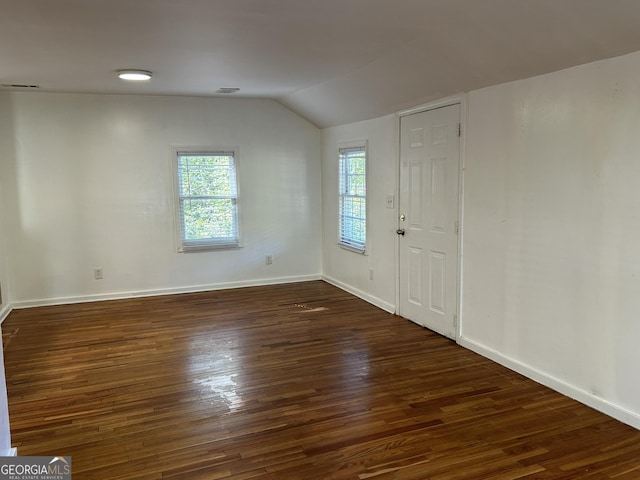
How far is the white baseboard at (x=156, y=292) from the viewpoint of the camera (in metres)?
5.56

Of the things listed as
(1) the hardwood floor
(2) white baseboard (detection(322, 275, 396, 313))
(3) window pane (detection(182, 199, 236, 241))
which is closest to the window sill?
(3) window pane (detection(182, 199, 236, 241))

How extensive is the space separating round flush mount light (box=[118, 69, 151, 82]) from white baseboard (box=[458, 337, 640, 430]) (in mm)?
3678

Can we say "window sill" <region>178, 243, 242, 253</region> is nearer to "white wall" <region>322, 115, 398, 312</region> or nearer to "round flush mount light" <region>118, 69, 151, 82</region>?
"white wall" <region>322, 115, 398, 312</region>

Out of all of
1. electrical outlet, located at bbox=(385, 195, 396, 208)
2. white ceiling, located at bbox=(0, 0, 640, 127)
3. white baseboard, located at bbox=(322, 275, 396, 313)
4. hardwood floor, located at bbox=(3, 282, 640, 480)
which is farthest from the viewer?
white baseboard, located at bbox=(322, 275, 396, 313)

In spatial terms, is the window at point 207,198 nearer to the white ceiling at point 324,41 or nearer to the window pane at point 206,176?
the window pane at point 206,176

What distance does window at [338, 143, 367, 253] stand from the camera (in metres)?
5.59

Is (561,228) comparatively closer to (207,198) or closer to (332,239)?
(332,239)

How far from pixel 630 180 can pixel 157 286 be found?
16.8 ft

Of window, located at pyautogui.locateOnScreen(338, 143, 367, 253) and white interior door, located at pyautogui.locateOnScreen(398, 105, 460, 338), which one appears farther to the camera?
window, located at pyautogui.locateOnScreen(338, 143, 367, 253)

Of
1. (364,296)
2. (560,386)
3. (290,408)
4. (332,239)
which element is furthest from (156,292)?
(560,386)

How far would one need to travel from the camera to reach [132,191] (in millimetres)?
5777

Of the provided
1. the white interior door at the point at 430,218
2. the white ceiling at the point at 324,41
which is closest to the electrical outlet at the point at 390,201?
the white interior door at the point at 430,218

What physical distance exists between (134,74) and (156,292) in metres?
2.74

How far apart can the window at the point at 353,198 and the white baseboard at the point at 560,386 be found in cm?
207
